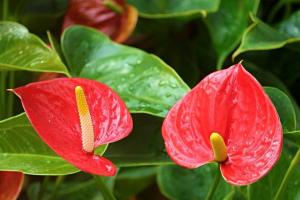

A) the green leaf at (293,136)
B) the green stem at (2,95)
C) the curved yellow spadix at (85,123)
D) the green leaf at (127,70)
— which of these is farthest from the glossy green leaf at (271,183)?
the green stem at (2,95)

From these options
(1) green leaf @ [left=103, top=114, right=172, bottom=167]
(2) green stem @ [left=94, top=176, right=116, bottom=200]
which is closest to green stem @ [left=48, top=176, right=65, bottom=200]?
(1) green leaf @ [left=103, top=114, right=172, bottom=167]

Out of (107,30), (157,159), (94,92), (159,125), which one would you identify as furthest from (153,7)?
(94,92)

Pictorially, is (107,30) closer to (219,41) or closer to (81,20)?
(81,20)

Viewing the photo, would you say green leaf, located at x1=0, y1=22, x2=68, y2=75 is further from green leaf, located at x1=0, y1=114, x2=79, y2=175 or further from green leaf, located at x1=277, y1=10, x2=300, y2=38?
green leaf, located at x1=277, y1=10, x2=300, y2=38

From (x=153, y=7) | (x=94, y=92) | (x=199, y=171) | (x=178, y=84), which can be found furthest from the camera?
(x=153, y=7)

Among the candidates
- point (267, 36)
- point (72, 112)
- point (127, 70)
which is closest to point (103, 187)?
point (72, 112)

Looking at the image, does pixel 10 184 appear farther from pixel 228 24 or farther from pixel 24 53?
pixel 228 24
